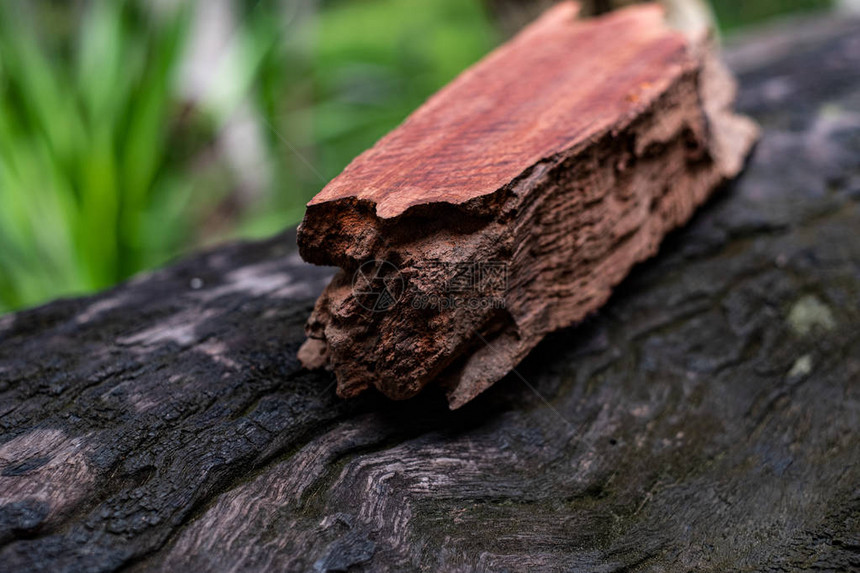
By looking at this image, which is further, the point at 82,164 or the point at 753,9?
the point at 753,9

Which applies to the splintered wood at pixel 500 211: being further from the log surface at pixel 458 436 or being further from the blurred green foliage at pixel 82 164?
the blurred green foliage at pixel 82 164

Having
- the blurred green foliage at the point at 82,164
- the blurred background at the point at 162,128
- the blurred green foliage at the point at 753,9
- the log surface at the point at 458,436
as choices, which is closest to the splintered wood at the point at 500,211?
the log surface at the point at 458,436

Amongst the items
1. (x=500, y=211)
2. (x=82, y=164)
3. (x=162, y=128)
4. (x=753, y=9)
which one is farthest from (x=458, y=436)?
(x=753, y=9)

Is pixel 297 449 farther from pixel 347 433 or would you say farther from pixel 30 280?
pixel 30 280

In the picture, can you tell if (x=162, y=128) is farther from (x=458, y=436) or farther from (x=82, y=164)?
(x=458, y=436)

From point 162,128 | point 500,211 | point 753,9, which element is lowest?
point 753,9

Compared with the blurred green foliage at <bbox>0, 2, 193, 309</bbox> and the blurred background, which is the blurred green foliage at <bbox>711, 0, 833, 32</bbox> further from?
the blurred green foliage at <bbox>0, 2, 193, 309</bbox>
